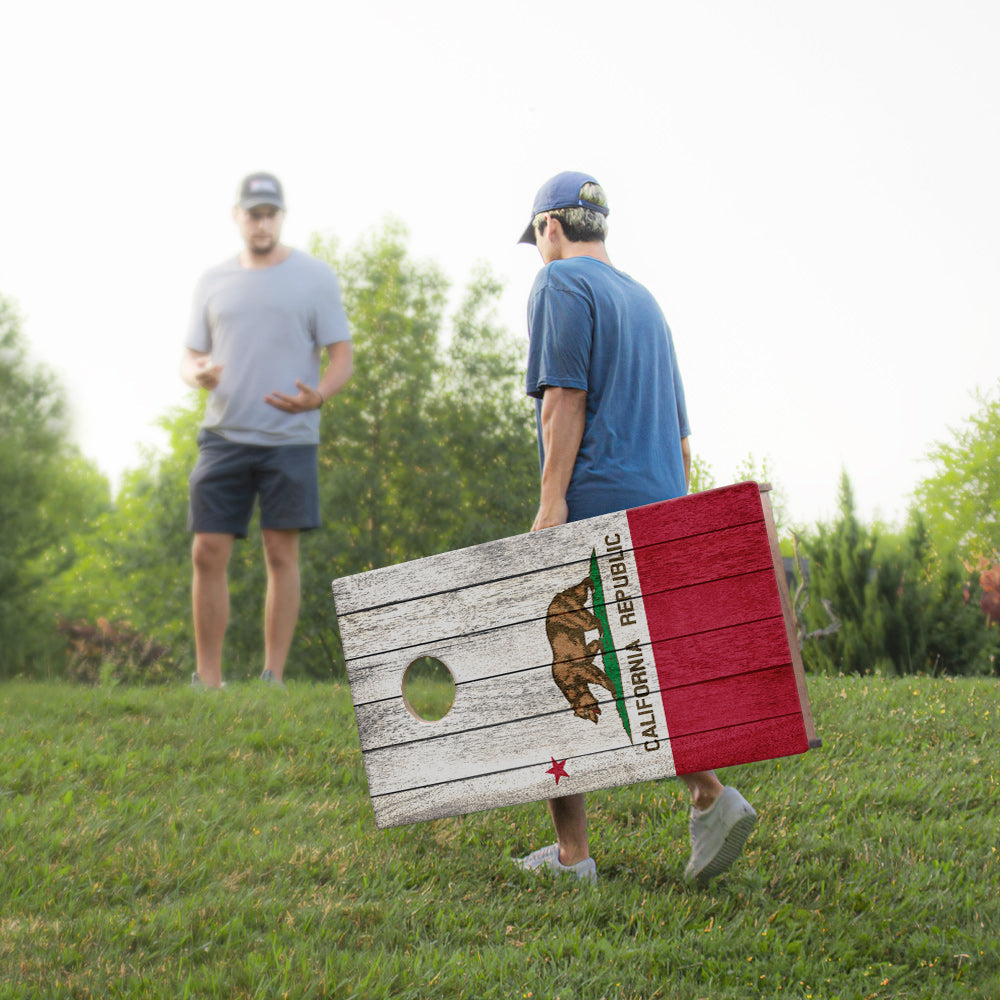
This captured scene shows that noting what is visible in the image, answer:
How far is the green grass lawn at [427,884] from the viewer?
2.27 meters

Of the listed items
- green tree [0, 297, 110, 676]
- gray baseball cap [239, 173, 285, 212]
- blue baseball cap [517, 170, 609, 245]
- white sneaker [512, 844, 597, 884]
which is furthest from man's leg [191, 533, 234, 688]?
green tree [0, 297, 110, 676]

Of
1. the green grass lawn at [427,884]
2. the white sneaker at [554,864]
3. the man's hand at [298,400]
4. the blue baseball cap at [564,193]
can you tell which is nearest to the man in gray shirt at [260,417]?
the man's hand at [298,400]

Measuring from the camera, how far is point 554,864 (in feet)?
9.45

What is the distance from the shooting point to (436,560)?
8.55 feet

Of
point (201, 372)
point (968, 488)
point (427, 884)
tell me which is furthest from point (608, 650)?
point (968, 488)

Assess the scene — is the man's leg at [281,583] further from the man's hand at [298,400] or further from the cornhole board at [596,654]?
the cornhole board at [596,654]

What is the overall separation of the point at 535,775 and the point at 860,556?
7.76m

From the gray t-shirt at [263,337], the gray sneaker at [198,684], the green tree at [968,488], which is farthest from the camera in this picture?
the green tree at [968,488]

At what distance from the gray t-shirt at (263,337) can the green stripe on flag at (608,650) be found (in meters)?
3.06

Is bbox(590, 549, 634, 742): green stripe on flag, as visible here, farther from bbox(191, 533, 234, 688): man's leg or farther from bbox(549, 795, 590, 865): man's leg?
bbox(191, 533, 234, 688): man's leg

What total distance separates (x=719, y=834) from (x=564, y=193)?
78.7 inches

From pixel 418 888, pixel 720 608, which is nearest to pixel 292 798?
pixel 418 888

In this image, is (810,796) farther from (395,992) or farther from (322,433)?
(322,433)

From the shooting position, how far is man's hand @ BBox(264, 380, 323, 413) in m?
5.06
